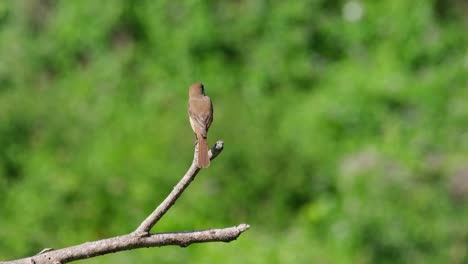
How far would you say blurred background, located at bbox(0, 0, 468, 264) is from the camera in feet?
31.4

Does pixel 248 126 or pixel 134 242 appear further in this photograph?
pixel 248 126

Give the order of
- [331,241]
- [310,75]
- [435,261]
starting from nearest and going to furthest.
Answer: [435,261] → [331,241] → [310,75]

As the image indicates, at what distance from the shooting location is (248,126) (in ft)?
36.1

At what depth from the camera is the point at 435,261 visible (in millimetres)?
9055

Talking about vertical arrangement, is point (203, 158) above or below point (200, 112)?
below

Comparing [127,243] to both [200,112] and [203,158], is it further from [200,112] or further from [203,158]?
[200,112]

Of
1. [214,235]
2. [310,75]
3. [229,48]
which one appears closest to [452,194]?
[310,75]

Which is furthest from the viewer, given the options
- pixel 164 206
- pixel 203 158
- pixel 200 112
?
pixel 200 112

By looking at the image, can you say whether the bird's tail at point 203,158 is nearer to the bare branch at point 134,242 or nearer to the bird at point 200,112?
the bird at point 200,112

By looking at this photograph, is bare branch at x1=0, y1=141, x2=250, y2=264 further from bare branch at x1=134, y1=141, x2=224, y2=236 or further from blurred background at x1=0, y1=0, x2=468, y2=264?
blurred background at x1=0, y1=0, x2=468, y2=264

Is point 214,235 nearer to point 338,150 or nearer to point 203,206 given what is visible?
point 203,206

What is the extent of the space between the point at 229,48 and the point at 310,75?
120 cm

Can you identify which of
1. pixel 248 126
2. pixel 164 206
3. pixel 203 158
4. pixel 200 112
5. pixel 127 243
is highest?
pixel 248 126

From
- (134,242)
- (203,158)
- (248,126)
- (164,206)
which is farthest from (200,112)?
(248,126)
